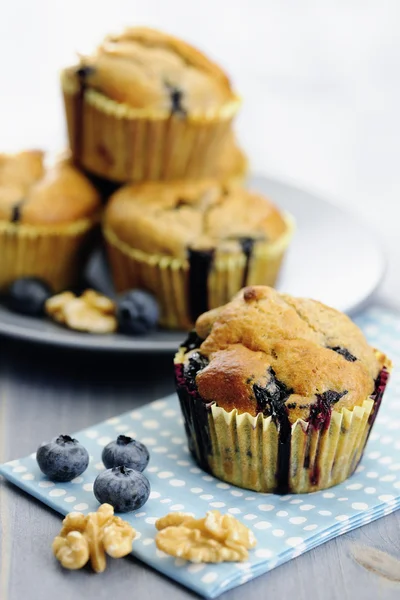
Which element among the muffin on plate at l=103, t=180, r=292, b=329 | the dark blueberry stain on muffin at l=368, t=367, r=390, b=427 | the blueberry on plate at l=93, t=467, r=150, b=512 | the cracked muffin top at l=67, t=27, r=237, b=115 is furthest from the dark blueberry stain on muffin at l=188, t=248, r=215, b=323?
the blueberry on plate at l=93, t=467, r=150, b=512

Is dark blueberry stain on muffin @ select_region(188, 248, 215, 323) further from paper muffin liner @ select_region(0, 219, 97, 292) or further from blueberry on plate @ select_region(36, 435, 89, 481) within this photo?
blueberry on plate @ select_region(36, 435, 89, 481)

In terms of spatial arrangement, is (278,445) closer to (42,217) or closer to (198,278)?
(198,278)

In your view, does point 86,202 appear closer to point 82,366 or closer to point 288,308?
point 82,366

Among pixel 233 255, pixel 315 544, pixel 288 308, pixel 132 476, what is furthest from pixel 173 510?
pixel 233 255

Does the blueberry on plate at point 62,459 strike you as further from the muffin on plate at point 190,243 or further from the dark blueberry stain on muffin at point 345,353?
the muffin on plate at point 190,243

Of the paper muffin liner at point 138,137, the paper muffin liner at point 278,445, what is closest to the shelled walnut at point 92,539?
the paper muffin liner at point 278,445
